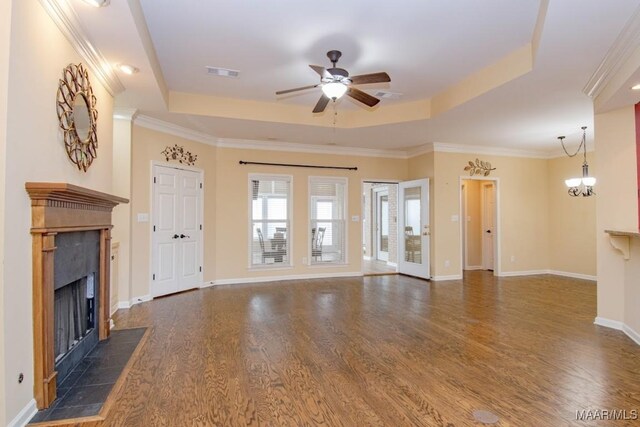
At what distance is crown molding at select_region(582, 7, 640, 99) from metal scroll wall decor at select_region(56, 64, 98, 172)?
13.6 ft

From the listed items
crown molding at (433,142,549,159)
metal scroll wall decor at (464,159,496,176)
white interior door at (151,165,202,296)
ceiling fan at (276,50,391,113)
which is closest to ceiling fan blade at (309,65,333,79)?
ceiling fan at (276,50,391,113)

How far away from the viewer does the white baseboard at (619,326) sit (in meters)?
3.31

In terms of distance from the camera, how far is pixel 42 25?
222 cm

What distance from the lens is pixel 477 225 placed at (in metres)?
8.20

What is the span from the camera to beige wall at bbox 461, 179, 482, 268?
8094 millimetres

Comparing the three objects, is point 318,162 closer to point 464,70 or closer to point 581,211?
point 464,70

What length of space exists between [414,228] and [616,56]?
4518 millimetres

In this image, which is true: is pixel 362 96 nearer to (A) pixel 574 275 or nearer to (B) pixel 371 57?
(B) pixel 371 57

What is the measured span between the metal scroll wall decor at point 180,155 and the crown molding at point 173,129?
0.73 feet

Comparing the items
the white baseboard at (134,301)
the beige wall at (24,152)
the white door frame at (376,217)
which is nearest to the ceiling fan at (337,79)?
the beige wall at (24,152)

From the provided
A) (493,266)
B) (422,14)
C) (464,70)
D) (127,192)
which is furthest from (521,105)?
(127,192)

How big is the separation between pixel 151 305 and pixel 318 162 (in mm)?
3862

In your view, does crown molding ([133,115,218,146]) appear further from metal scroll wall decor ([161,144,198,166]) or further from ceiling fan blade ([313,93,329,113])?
ceiling fan blade ([313,93,329,113])

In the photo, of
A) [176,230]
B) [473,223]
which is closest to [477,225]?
[473,223]
